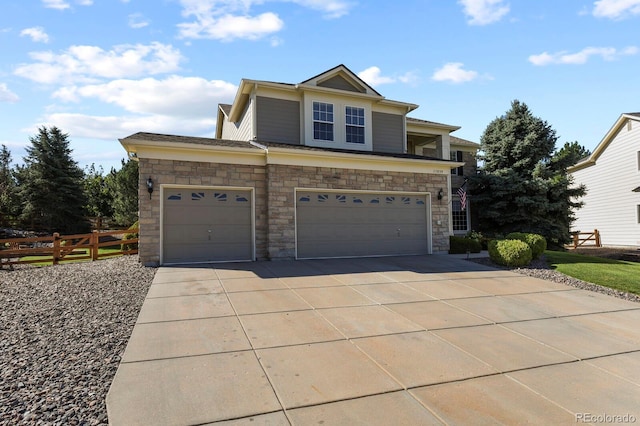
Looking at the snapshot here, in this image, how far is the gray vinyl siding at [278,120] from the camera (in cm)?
1345

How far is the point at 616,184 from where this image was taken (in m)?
22.4

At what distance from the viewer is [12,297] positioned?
280 inches

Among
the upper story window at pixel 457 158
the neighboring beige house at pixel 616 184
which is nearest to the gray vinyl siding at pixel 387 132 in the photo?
the upper story window at pixel 457 158

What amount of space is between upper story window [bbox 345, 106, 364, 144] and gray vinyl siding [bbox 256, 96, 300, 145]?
6.57 ft

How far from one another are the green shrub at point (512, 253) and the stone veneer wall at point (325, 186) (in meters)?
2.67

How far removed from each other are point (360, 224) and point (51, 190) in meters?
23.6

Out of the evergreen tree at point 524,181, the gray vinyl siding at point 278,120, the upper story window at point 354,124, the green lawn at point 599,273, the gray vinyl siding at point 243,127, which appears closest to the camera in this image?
the green lawn at point 599,273

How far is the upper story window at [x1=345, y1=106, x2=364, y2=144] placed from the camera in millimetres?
14448

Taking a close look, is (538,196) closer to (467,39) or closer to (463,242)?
(463,242)

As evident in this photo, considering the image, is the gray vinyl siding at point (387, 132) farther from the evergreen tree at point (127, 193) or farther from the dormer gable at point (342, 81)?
the evergreen tree at point (127, 193)

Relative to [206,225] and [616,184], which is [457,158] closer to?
[616,184]

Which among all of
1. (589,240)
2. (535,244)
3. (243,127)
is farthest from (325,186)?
(589,240)

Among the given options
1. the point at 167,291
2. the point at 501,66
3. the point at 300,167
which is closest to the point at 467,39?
the point at 501,66

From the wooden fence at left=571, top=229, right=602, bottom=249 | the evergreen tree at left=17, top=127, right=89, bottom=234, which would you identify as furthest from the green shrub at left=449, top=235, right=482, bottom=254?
the evergreen tree at left=17, top=127, right=89, bottom=234
